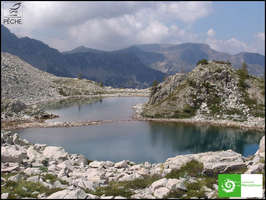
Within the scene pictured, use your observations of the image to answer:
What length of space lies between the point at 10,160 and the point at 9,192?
38.9 feet

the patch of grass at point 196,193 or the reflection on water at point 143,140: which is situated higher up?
the patch of grass at point 196,193

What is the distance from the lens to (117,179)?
29172mm

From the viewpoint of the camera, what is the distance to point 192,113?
10294 cm

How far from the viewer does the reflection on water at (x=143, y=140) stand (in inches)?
2370

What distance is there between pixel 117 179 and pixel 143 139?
45.0 metres

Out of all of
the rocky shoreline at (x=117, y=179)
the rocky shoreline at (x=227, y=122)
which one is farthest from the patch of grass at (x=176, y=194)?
the rocky shoreline at (x=227, y=122)

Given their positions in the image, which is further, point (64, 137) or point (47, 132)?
point (47, 132)

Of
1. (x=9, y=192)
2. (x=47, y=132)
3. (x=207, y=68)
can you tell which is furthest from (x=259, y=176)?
(x=207, y=68)

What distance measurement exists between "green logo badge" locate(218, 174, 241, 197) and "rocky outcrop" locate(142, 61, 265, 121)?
79.9 metres

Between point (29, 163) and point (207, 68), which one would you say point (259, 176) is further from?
point (207, 68)

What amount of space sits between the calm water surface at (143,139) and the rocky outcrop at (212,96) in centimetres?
1157

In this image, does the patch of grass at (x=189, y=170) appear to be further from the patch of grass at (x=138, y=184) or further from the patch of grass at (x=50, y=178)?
the patch of grass at (x=50, y=178)

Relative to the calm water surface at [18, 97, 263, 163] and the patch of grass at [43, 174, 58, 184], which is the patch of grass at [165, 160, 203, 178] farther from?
the calm water surface at [18, 97, 263, 163]

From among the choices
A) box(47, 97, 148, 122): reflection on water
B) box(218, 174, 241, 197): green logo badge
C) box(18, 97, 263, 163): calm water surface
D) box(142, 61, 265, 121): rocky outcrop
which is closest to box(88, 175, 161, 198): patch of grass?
box(218, 174, 241, 197): green logo badge
